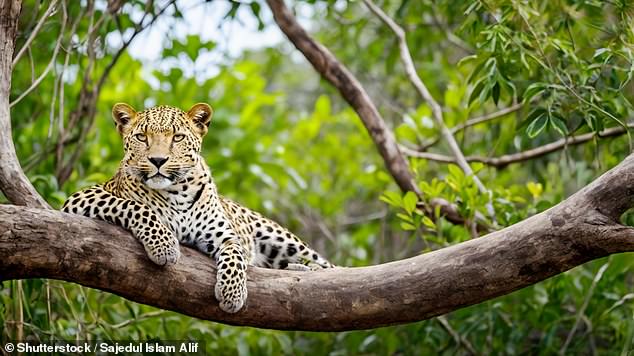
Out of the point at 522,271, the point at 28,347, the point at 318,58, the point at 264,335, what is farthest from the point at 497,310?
the point at 28,347

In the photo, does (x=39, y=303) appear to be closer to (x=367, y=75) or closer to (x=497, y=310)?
(x=497, y=310)

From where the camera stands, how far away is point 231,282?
15.8 feet

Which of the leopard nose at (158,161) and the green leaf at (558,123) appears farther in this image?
the green leaf at (558,123)

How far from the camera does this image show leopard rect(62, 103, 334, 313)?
4863 millimetres

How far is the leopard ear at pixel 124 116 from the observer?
523cm

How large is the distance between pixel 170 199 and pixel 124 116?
56 cm

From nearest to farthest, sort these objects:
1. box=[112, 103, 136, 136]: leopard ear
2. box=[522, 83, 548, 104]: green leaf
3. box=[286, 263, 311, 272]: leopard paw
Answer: box=[112, 103, 136, 136]: leopard ear → box=[522, 83, 548, 104]: green leaf → box=[286, 263, 311, 272]: leopard paw

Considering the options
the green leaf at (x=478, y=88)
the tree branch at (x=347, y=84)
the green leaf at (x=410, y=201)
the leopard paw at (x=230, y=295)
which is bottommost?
the leopard paw at (x=230, y=295)

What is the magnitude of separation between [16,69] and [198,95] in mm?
2169

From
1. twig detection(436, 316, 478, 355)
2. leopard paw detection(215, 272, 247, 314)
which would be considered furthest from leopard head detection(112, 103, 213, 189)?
twig detection(436, 316, 478, 355)

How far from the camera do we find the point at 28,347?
592 centimetres

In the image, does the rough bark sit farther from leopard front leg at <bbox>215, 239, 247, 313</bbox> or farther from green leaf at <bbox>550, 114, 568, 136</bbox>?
green leaf at <bbox>550, 114, 568, 136</bbox>

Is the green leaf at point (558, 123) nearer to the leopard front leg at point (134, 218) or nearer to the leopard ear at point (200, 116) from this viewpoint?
the leopard ear at point (200, 116)

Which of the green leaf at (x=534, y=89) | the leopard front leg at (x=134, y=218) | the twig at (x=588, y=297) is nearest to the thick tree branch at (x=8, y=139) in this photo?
the leopard front leg at (x=134, y=218)
